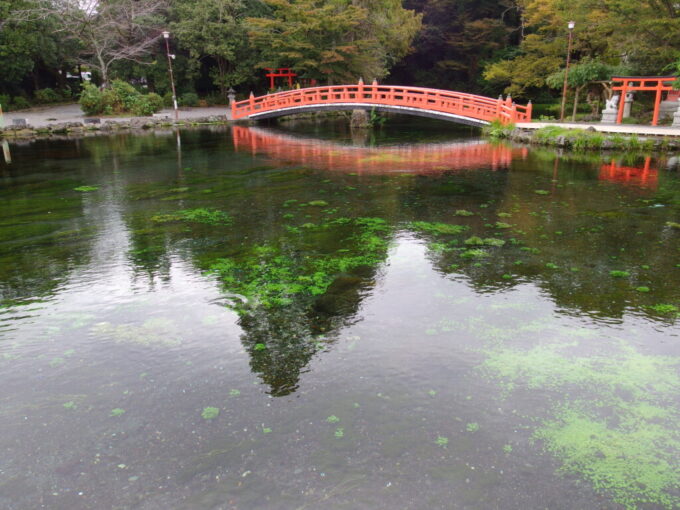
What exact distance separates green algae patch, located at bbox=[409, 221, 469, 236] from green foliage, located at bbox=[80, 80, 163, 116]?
22431 millimetres

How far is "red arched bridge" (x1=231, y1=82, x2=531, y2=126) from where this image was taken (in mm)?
20109

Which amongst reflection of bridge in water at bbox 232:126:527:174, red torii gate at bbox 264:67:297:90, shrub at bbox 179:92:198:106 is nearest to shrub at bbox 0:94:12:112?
shrub at bbox 179:92:198:106

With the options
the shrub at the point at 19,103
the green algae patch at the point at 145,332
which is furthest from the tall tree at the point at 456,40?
the green algae patch at the point at 145,332

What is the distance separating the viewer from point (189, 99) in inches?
1260

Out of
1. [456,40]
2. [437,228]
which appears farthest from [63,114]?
[437,228]

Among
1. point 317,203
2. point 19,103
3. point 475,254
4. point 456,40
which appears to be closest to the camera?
point 475,254

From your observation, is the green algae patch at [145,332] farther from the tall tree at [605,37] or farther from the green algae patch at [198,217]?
the tall tree at [605,37]

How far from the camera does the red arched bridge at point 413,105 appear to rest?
20109 millimetres

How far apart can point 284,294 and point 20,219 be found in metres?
5.91

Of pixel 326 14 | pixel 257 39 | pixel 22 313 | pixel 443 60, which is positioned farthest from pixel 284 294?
pixel 443 60

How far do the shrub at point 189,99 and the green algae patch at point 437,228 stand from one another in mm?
27112

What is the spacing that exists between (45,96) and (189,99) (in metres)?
8.14

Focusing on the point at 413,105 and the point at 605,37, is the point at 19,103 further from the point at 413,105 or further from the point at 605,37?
the point at 605,37

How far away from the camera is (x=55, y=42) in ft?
94.2
